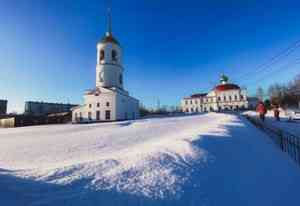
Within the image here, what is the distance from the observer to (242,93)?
2648 inches

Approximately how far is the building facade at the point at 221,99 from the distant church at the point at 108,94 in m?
42.2

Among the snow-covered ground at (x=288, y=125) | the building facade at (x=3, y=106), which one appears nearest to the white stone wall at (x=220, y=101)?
the snow-covered ground at (x=288, y=125)

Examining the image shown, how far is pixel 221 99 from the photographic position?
226ft

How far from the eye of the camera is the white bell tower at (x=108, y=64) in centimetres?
3257

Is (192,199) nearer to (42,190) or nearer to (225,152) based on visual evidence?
(42,190)

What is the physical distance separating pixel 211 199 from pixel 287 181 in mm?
2500

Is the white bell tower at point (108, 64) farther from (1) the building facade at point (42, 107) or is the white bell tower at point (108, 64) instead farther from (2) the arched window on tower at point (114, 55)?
(1) the building facade at point (42, 107)

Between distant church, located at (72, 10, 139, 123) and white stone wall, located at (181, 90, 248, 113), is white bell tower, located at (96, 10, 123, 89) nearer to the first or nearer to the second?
distant church, located at (72, 10, 139, 123)

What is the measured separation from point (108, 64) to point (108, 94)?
683 centimetres

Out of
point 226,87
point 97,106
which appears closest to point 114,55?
point 97,106

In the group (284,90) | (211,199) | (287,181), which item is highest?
(284,90)

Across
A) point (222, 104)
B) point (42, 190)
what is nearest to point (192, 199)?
point (42, 190)

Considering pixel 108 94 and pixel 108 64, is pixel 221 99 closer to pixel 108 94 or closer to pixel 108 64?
pixel 108 64

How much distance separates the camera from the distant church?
1141 inches
